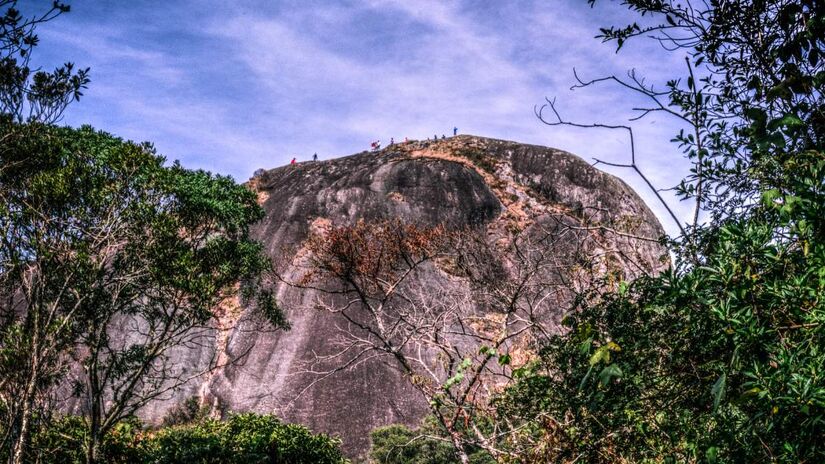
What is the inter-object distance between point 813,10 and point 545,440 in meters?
3.97

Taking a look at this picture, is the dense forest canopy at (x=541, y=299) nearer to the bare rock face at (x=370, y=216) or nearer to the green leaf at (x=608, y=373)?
the green leaf at (x=608, y=373)

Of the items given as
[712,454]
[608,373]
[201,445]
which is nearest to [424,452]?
[201,445]

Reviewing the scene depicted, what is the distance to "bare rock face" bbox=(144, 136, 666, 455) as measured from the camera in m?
21.2

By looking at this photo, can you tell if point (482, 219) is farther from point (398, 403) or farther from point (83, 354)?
point (83, 354)

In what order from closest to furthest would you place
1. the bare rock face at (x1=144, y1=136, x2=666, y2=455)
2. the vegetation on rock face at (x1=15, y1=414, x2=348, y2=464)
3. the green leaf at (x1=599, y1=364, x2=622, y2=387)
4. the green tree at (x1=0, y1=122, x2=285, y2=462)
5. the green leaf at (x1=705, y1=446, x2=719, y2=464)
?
the green leaf at (x1=599, y1=364, x2=622, y2=387) → the green leaf at (x1=705, y1=446, x2=719, y2=464) → the green tree at (x1=0, y1=122, x2=285, y2=462) → the vegetation on rock face at (x1=15, y1=414, x2=348, y2=464) → the bare rock face at (x1=144, y1=136, x2=666, y2=455)

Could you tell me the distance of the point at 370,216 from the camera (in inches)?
1172

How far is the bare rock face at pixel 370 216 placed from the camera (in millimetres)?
21172

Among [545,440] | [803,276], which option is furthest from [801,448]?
[545,440]

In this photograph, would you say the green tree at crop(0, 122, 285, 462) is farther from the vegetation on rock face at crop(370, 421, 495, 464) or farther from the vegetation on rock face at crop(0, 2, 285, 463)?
the vegetation on rock face at crop(370, 421, 495, 464)

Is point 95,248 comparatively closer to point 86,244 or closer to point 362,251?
point 86,244

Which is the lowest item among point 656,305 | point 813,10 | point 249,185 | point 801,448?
point 801,448

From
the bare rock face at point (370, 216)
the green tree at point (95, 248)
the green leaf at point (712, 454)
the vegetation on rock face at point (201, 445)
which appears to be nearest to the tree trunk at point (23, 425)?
the green tree at point (95, 248)

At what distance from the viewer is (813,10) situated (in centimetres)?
290

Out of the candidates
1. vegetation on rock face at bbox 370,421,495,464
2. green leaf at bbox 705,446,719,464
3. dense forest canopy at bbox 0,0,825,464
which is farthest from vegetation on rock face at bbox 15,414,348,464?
green leaf at bbox 705,446,719,464
